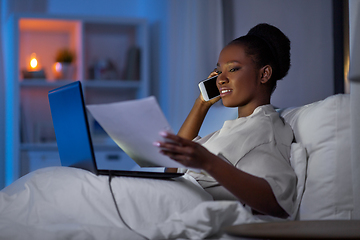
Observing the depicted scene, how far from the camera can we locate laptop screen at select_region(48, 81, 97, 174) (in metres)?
1.02

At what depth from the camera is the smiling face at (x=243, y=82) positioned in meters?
1.30

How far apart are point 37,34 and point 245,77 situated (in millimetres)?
2744

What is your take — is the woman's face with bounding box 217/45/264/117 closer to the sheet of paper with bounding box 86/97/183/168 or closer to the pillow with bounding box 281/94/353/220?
the pillow with bounding box 281/94/353/220

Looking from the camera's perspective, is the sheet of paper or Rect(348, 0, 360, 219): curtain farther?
Rect(348, 0, 360, 219): curtain

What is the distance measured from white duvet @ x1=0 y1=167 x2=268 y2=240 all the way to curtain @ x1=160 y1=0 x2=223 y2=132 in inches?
62.7

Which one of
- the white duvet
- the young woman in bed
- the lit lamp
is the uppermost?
the lit lamp

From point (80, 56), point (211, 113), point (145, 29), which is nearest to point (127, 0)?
point (145, 29)

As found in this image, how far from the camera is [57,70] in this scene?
134 inches

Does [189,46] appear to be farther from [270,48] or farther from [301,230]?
[301,230]

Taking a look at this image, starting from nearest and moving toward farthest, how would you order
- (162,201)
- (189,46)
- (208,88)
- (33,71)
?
(162,201) < (208,88) < (189,46) < (33,71)

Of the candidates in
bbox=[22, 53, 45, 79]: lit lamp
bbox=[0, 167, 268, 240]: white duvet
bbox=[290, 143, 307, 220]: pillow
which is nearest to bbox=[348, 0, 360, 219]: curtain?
bbox=[290, 143, 307, 220]: pillow

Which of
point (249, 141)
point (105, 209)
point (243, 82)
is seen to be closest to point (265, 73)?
point (243, 82)

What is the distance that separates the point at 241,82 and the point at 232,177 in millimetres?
434

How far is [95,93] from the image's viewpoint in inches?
144
